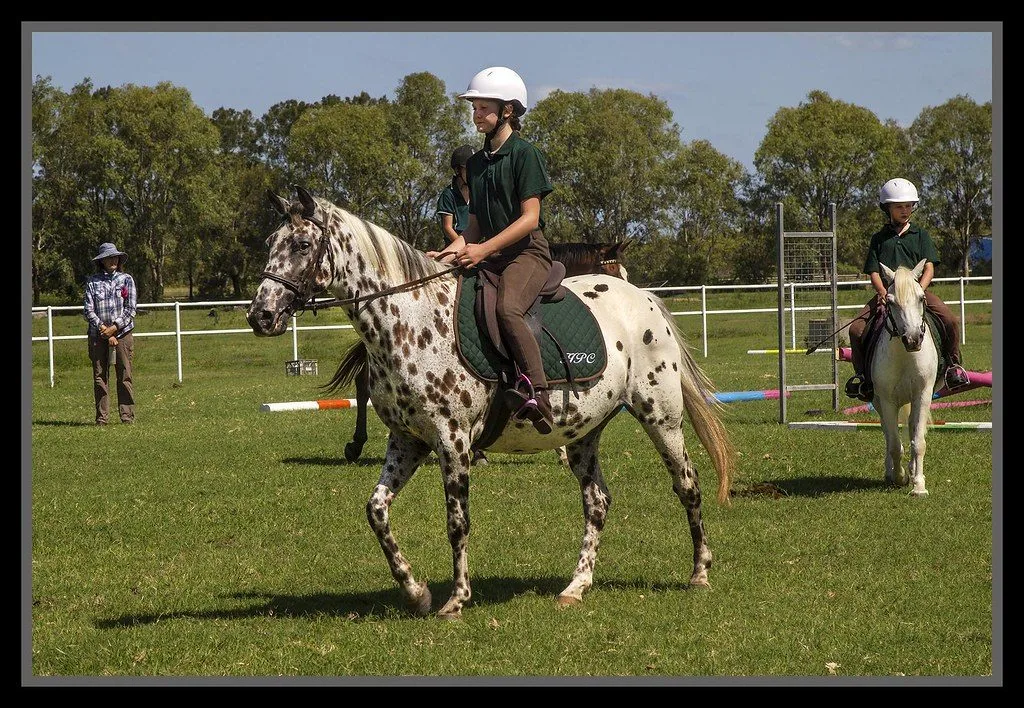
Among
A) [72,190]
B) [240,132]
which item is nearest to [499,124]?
[72,190]

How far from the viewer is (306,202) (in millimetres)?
6570

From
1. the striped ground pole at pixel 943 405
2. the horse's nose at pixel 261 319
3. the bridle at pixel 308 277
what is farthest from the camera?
the striped ground pole at pixel 943 405

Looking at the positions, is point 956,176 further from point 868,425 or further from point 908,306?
point 908,306

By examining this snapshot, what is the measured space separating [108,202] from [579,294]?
53202 millimetres

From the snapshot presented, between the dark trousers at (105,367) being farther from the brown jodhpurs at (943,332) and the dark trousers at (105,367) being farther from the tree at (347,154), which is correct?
the tree at (347,154)

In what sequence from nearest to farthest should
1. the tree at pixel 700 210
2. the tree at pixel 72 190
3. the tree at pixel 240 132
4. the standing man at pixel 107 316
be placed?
the standing man at pixel 107 316, the tree at pixel 72 190, the tree at pixel 700 210, the tree at pixel 240 132

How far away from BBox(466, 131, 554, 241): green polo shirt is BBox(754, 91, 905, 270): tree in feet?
189

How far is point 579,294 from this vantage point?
25.2 ft

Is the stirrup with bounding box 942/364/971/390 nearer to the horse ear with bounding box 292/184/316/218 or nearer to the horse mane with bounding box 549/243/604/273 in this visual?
the horse mane with bounding box 549/243/604/273

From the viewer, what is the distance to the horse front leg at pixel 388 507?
6.85 meters

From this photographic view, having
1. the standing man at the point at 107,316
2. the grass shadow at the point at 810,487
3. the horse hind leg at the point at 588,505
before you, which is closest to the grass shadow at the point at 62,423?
the standing man at the point at 107,316

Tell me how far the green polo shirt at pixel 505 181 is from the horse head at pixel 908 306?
15.7ft

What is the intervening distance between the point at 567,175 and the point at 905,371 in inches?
1700

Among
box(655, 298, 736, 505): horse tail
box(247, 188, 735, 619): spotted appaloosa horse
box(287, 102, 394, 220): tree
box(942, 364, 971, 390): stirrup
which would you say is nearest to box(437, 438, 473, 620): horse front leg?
box(247, 188, 735, 619): spotted appaloosa horse
